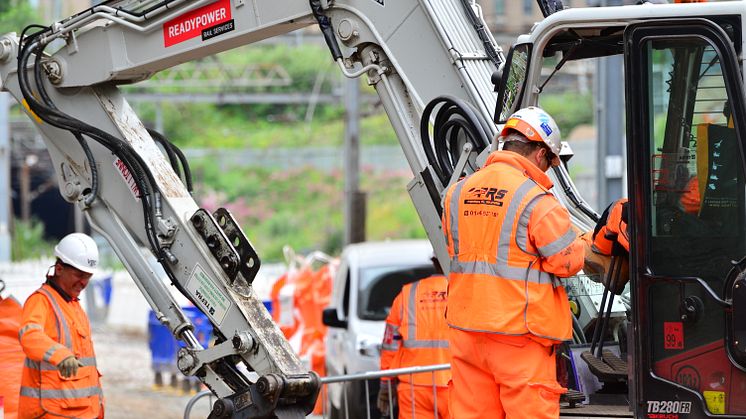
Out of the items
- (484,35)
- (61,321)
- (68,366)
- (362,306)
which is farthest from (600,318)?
(362,306)

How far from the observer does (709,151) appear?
460 centimetres

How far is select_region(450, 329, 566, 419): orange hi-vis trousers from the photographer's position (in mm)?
4848

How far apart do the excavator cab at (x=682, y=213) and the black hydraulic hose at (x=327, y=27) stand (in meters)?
1.64

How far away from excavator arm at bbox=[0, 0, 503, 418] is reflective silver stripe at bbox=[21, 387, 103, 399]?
83cm

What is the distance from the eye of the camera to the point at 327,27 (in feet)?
19.7

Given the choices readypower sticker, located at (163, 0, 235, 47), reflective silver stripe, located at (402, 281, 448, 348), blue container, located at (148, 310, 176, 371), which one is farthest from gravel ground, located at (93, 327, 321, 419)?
readypower sticker, located at (163, 0, 235, 47)

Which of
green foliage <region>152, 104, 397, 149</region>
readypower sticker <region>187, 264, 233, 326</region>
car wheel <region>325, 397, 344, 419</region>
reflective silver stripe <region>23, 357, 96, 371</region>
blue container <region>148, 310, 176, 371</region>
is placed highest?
green foliage <region>152, 104, 397, 149</region>

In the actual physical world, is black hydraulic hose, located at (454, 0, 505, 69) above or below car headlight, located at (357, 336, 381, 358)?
above

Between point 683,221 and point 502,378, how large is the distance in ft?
3.20

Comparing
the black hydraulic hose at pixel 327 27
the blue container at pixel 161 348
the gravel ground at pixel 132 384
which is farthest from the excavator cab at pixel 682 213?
the blue container at pixel 161 348

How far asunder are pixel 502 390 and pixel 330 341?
6.58 meters

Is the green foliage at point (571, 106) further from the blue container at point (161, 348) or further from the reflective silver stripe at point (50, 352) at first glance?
the reflective silver stripe at point (50, 352)

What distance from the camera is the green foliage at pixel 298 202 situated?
40250mm

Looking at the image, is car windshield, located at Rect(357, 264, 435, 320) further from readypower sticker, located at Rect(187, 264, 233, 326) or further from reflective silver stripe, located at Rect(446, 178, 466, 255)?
reflective silver stripe, located at Rect(446, 178, 466, 255)
